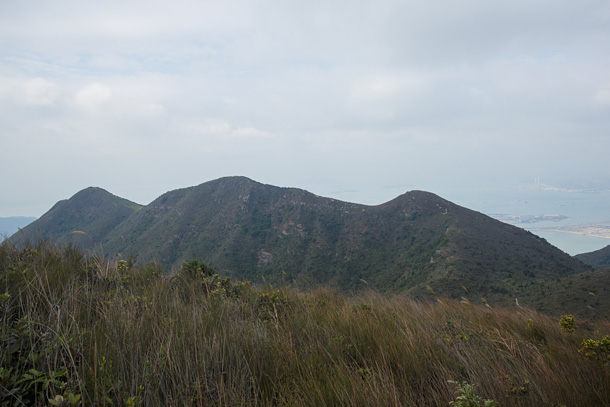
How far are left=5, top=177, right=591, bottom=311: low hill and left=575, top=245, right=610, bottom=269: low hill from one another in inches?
152

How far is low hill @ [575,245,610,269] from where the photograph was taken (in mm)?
31441

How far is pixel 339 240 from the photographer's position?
39.9 metres

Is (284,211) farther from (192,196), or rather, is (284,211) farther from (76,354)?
(76,354)

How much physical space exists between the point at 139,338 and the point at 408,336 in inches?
90.6

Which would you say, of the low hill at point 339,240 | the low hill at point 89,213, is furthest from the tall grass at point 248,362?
the low hill at point 89,213

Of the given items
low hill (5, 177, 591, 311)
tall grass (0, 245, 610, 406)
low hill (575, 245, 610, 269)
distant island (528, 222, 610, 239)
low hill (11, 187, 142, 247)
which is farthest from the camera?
low hill (11, 187, 142, 247)

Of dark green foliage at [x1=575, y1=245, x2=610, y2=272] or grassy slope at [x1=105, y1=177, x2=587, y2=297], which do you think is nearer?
grassy slope at [x1=105, y1=177, x2=587, y2=297]

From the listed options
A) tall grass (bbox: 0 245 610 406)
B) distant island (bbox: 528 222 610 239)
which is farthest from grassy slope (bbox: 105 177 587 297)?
distant island (bbox: 528 222 610 239)

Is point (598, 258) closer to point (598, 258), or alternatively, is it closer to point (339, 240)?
point (598, 258)

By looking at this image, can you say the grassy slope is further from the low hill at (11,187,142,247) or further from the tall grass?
the tall grass

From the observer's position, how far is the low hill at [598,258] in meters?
31.4

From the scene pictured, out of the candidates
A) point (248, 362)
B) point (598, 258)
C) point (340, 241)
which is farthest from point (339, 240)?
point (248, 362)

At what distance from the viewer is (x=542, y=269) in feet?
83.6

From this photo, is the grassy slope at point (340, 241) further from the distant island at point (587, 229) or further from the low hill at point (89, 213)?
the distant island at point (587, 229)
